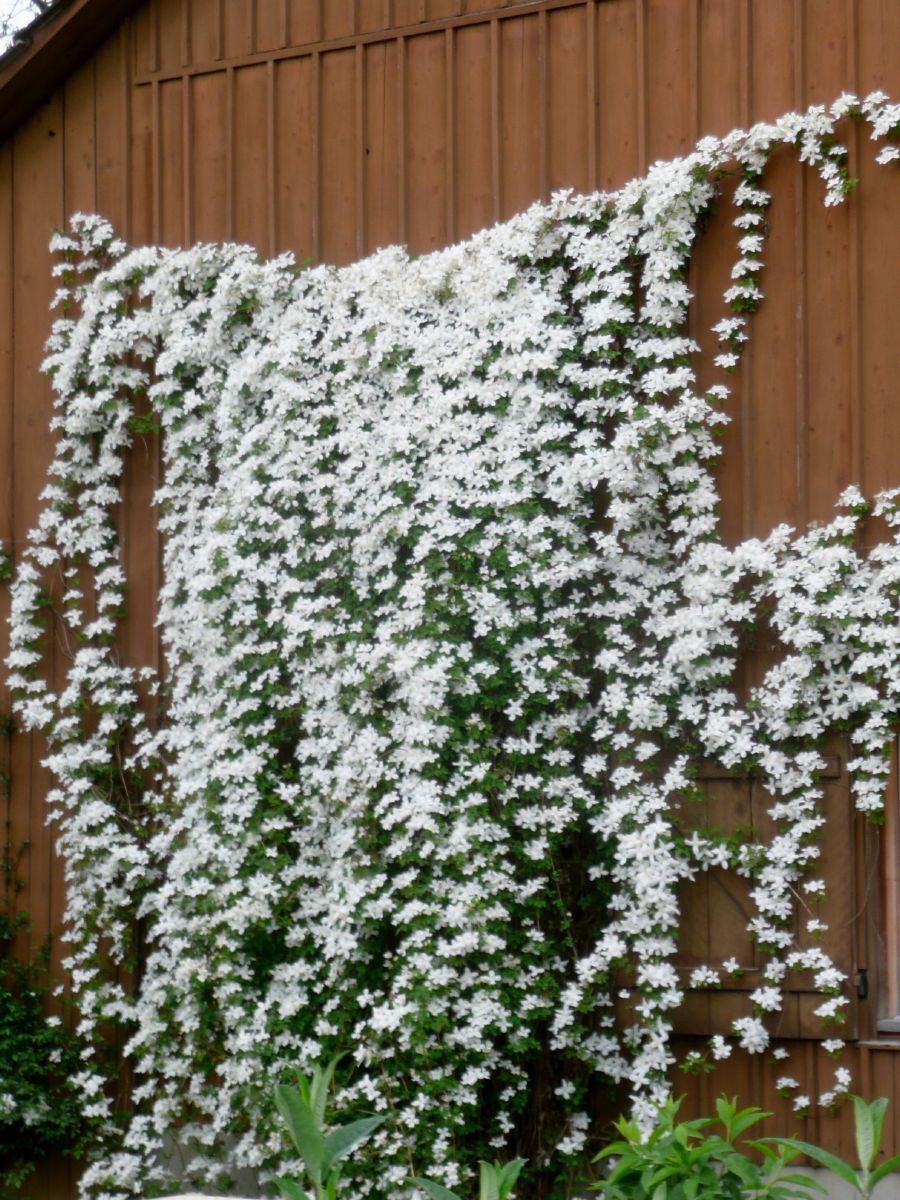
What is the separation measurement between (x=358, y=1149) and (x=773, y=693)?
2.58 meters

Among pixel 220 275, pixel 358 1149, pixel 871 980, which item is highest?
pixel 220 275

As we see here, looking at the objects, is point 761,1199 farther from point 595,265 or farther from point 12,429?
point 12,429

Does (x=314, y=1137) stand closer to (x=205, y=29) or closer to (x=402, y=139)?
(x=402, y=139)

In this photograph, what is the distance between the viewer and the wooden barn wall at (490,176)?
20.6 ft

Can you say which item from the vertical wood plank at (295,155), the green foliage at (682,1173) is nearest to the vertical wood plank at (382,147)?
the vertical wood plank at (295,155)

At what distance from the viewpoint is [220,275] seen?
759 cm

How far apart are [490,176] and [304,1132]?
16.4ft

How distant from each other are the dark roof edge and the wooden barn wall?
0.26 ft

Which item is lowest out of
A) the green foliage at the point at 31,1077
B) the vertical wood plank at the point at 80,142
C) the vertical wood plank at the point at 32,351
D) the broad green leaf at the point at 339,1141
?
the green foliage at the point at 31,1077

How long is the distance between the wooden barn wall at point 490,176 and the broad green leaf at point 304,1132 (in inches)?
131

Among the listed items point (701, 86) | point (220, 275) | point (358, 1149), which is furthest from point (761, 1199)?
point (220, 275)

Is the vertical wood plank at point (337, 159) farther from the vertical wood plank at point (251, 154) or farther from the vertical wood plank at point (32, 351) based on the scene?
the vertical wood plank at point (32, 351)

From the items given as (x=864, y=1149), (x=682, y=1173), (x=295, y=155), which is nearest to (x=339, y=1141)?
(x=682, y=1173)

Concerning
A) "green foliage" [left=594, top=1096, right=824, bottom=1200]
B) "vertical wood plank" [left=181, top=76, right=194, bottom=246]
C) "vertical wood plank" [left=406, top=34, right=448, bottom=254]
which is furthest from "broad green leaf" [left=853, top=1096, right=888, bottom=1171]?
"vertical wood plank" [left=181, top=76, right=194, bottom=246]
